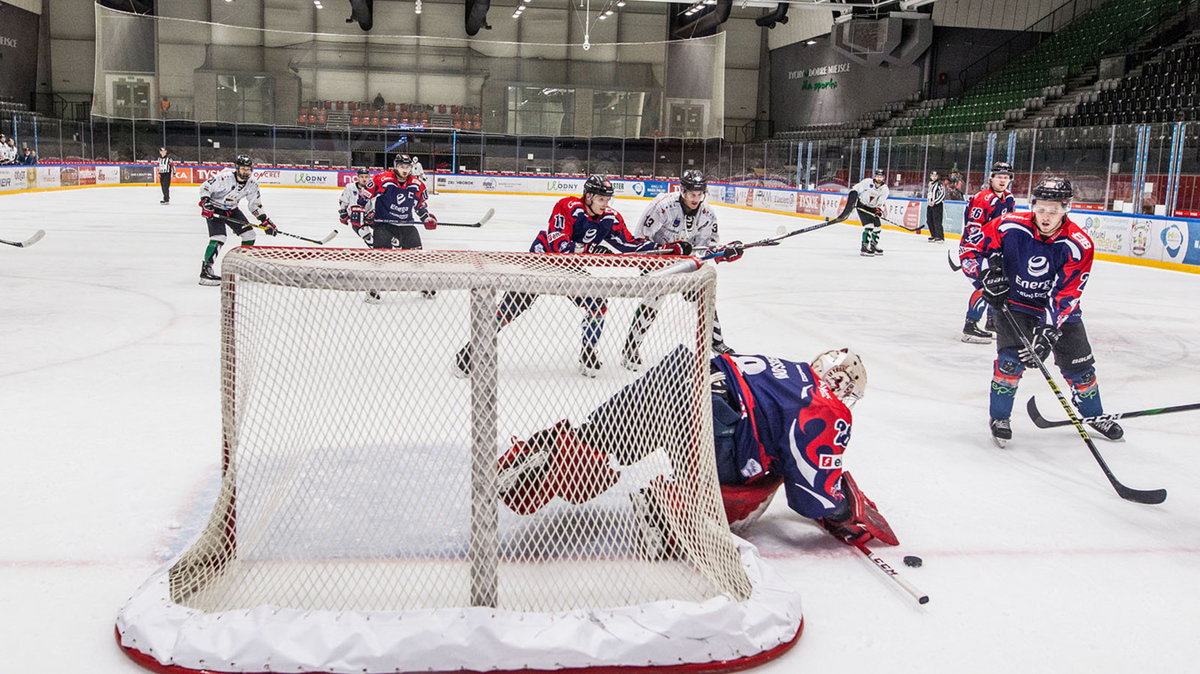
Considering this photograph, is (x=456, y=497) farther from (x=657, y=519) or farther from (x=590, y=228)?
(x=590, y=228)

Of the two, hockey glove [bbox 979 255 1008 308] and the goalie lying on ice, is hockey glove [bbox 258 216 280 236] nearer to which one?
hockey glove [bbox 979 255 1008 308]

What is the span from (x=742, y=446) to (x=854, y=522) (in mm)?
417

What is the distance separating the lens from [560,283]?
234 centimetres

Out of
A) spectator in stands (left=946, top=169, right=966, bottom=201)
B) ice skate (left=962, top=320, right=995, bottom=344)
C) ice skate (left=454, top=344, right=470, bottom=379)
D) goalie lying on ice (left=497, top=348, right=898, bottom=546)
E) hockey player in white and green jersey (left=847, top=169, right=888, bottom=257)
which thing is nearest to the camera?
ice skate (left=454, top=344, right=470, bottom=379)

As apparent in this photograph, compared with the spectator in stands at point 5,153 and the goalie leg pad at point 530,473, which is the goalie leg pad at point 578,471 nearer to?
the goalie leg pad at point 530,473

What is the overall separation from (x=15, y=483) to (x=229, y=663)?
169 cm

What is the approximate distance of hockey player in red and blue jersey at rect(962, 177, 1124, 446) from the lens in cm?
407

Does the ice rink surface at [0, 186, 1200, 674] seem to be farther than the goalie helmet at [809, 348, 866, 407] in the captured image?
No

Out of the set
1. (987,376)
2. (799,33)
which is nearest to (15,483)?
(987,376)

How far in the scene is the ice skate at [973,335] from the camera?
668 centimetres

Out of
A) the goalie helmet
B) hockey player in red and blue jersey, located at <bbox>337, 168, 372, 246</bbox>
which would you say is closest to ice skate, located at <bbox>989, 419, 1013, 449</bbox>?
the goalie helmet

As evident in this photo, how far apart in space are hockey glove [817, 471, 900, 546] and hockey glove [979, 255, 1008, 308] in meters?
1.48

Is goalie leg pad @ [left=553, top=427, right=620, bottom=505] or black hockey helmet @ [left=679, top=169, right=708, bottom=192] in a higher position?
black hockey helmet @ [left=679, top=169, right=708, bottom=192]

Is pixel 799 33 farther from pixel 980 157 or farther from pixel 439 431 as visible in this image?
pixel 439 431
